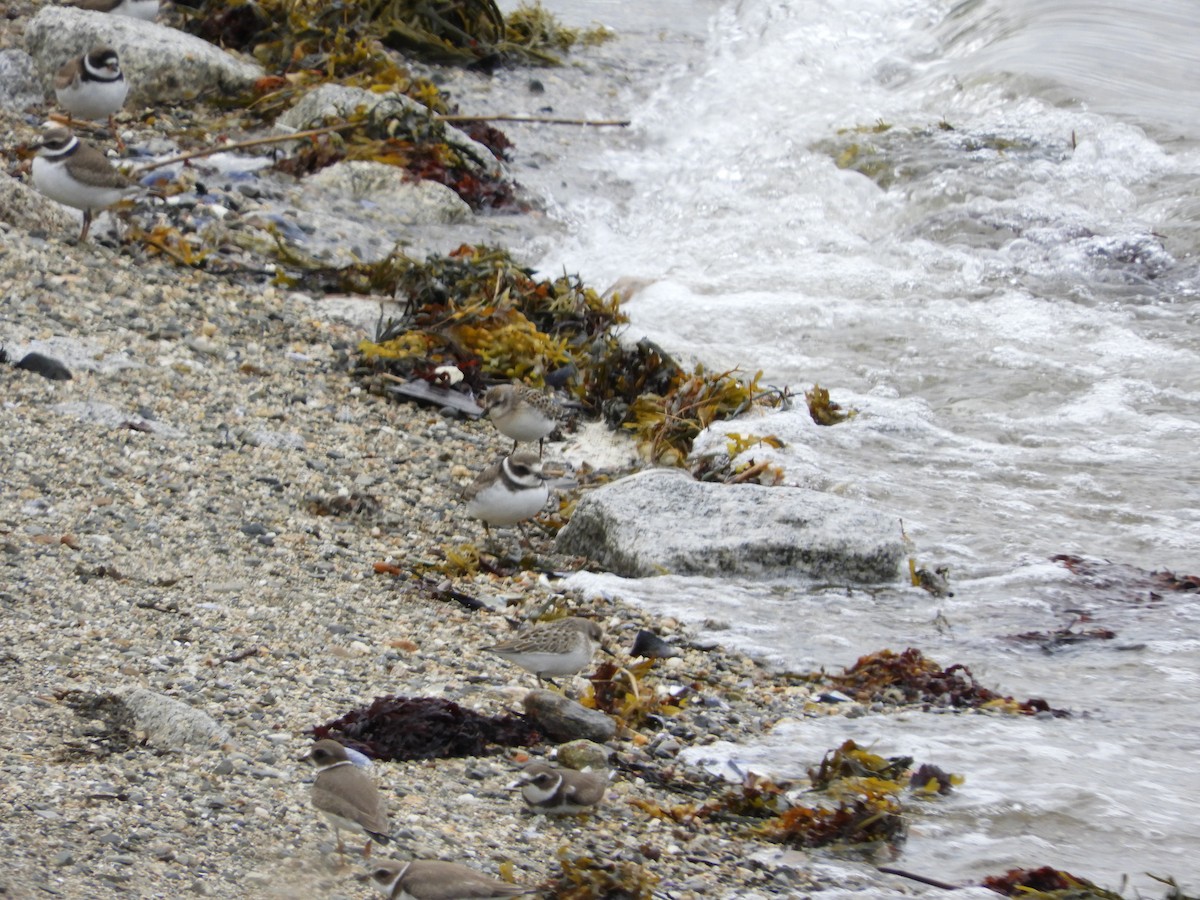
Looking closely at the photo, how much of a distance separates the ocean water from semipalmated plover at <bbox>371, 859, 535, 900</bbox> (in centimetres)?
140

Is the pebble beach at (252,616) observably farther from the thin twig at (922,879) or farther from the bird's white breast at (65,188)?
the bird's white breast at (65,188)

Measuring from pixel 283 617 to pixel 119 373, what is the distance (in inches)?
91.3

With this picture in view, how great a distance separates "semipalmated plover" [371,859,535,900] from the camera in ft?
10.6

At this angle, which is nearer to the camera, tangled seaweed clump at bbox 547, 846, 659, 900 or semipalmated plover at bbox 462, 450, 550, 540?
tangled seaweed clump at bbox 547, 846, 659, 900

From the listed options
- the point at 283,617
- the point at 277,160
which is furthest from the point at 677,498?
the point at 277,160

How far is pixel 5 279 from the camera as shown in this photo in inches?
291

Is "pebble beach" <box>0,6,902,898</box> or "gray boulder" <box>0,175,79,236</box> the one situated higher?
"gray boulder" <box>0,175,79,236</box>

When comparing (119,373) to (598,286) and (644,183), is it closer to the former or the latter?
(598,286)

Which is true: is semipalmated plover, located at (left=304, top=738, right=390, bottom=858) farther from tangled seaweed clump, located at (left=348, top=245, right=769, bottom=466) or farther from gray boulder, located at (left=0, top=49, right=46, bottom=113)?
gray boulder, located at (left=0, top=49, right=46, bottom=113)

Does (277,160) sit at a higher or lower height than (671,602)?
higher

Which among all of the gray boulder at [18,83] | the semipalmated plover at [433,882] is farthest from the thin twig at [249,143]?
the semipalmated plover at [433,882]

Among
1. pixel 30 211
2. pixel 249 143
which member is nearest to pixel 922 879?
pixel 30 211

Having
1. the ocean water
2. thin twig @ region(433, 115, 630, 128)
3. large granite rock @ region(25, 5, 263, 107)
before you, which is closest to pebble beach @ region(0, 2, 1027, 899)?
the ocean water

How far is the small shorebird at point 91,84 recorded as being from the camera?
9.34 metres
